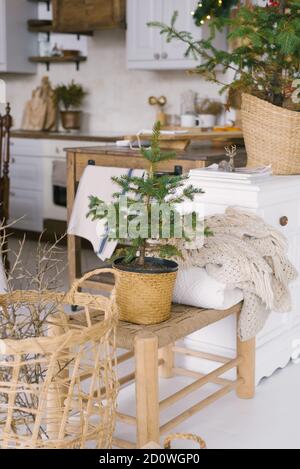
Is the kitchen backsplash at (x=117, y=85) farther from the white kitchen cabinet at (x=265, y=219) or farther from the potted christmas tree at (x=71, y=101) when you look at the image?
the white kitchen cabinet at (x=265, y=219)

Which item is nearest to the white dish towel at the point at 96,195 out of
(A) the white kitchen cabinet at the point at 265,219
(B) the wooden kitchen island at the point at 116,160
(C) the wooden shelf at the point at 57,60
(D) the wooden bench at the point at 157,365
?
(B) the wooden kitchen island at the point at 116,160

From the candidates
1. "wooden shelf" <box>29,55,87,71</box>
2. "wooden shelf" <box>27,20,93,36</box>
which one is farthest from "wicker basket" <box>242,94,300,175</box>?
"wooden shelf" <box>29,55,87,71</box>

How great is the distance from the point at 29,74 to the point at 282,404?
4974mm

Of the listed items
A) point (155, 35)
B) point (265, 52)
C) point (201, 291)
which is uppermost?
point (155, 35)

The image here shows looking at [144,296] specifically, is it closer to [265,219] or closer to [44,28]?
[265,219]

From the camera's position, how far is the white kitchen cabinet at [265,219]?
9.16 ft

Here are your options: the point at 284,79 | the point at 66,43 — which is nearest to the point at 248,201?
the point at 284,79

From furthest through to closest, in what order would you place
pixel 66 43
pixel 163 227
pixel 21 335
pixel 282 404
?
pixel 66 43 → pixel 282 404 → pixel 163 227 → pixel 21 335

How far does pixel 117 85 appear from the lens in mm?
6312

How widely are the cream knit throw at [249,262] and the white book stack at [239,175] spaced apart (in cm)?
15

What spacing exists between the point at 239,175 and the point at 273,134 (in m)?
0.37

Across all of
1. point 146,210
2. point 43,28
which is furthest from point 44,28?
point 146,210
